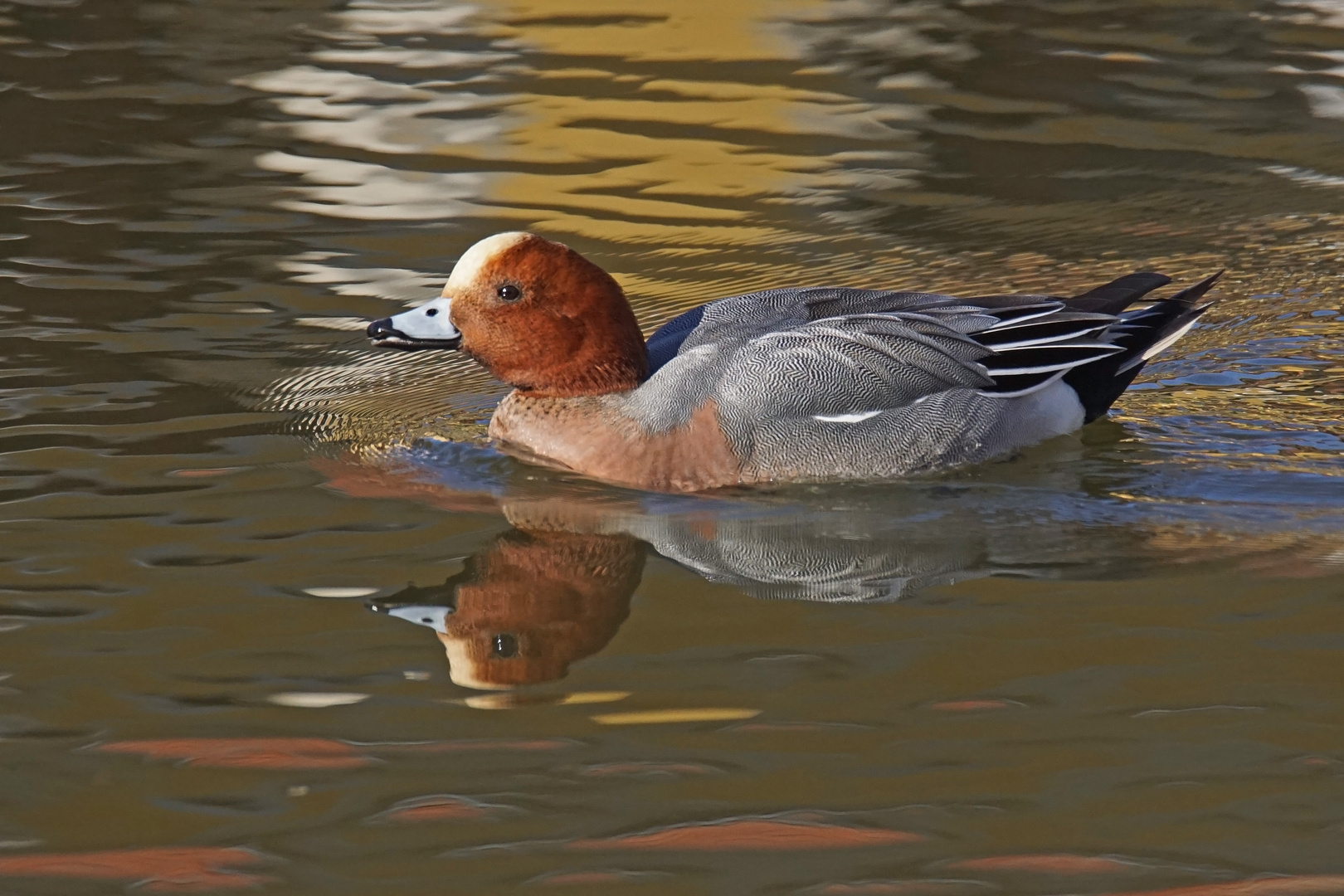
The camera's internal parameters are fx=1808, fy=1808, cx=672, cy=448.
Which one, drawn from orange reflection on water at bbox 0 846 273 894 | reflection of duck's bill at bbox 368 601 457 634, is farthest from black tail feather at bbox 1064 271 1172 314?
orange reflection on water at bbox 0 846 273 894

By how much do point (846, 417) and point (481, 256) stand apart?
49.8 inches

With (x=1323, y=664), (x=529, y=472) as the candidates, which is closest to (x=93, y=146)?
(x=529, y=472)

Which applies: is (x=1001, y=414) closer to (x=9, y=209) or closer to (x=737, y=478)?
(x=737, y=478)

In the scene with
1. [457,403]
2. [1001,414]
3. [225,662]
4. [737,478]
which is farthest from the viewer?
[457,403]

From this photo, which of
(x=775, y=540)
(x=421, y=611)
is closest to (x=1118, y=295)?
(x=775, y=540)

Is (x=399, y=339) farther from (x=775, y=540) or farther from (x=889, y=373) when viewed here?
(x=889, y=373)

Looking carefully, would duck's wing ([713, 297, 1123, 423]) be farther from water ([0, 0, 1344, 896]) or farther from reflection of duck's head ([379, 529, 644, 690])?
reflection of duck's head ([379, 529, 644, 690])

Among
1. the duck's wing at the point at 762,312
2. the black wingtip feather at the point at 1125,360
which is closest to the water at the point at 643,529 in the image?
the black wingtip feather at the point at 1125,360

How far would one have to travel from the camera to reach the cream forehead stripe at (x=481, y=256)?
18.8 feet

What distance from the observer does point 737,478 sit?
561cm

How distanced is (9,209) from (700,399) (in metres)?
4.34

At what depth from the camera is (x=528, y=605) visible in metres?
4.64

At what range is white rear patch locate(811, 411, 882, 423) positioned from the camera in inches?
224

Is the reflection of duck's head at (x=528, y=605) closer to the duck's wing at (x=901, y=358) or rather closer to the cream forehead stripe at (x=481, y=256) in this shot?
the duck's wing at (x=901, y=358)
